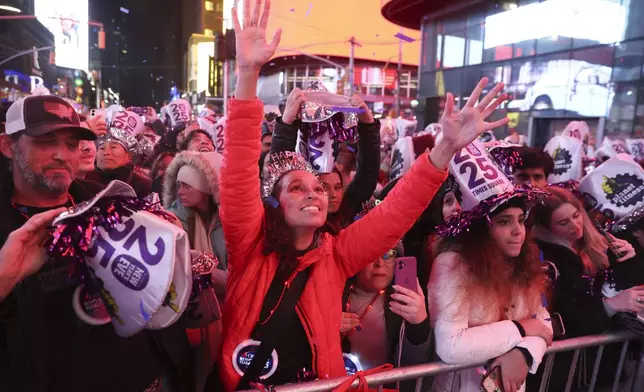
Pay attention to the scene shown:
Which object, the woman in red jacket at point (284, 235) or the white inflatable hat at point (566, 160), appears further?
the white inflatable hat at point (566, 160)

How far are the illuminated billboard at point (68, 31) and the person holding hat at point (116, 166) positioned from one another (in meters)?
33.3

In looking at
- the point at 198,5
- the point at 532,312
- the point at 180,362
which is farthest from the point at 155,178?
the point at 198,5

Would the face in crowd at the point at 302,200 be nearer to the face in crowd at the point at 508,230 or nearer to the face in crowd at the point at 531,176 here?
the face in crowd at the point at 508,230

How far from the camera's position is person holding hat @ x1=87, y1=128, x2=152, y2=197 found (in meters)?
4.50

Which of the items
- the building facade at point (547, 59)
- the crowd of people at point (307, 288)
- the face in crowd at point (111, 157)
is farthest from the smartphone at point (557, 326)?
the building facade at point (547, 59)

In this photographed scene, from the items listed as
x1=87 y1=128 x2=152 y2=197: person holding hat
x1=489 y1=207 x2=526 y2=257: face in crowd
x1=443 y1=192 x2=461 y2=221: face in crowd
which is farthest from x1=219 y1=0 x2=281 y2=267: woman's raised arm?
x1=87 y1=128 x2=152 y2=197: person holding hat

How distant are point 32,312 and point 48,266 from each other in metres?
0.17

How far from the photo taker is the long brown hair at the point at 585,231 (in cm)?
302

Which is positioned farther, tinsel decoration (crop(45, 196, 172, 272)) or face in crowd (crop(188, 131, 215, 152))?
face in crowd (crop(188, 131, 215, 152))

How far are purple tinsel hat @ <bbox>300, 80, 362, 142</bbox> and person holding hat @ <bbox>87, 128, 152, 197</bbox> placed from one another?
197cm

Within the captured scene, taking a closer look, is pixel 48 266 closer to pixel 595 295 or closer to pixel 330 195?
pixel 330 195

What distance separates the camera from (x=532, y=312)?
2576 mm

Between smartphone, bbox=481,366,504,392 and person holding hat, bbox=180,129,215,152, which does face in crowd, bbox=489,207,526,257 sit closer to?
smartphone, bbox=481,366,504,392

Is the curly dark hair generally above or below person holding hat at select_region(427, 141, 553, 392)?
above
